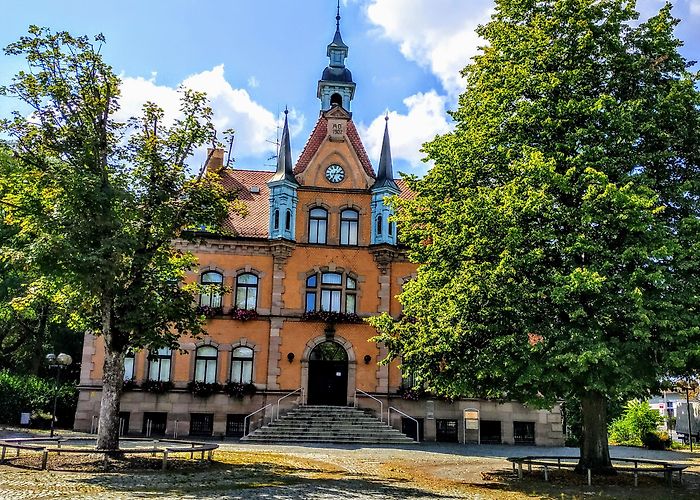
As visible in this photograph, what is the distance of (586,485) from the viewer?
637 inches

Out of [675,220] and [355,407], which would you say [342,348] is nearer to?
[355,407]

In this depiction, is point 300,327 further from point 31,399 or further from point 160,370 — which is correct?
point 31,399

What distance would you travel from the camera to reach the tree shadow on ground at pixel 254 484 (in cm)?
1289

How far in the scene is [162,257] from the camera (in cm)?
1803

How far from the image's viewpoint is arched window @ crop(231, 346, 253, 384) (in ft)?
104

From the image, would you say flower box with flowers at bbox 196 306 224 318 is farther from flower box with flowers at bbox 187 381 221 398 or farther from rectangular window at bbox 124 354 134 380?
rectangular window at bbox 124 354 134 380

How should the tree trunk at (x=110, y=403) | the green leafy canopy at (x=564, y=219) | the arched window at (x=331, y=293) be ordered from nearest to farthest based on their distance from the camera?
1. the green leafy canopy at (x=564, y=219)
2. the tree trunk at (x=110, y=403)
3. the arched window at (x=331, y=293)

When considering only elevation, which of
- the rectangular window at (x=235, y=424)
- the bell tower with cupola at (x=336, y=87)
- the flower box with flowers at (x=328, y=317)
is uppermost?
the bell tower with cupola at (x=336, y=87)

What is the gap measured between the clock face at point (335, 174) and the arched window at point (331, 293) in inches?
191

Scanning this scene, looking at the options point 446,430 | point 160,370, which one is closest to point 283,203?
point 160,370

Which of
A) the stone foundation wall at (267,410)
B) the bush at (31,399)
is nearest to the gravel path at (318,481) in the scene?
the stone foundation wall at (267,410)

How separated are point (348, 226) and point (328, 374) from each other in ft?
24.4

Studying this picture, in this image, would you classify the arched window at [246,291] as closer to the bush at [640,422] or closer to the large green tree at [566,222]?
the large green tree at [566,222]

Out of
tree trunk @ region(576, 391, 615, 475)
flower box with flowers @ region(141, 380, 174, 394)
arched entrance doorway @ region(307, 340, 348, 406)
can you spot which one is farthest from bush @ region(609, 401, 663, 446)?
flower box with flowers @ region(141, 380, 174, 394)
